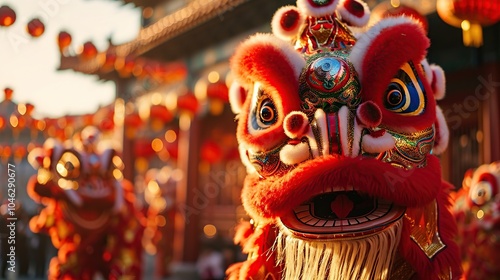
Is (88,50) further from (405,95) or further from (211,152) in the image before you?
(405,95)

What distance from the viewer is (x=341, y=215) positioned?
1818mm

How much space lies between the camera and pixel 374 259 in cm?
181

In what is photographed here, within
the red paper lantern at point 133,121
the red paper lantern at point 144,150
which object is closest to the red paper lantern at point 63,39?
the red paper lantern at point 133,121

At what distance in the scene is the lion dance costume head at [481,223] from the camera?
3.17 meters

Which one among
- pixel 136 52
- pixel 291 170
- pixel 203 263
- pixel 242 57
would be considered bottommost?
pixel 203 263

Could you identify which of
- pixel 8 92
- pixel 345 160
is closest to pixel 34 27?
pixel 8 92

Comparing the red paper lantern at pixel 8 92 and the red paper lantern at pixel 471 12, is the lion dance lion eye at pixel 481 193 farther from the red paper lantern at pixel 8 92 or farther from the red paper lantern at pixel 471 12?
the red paper lantern at pixel 8 92

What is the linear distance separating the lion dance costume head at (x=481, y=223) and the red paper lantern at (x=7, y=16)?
8.01 ft

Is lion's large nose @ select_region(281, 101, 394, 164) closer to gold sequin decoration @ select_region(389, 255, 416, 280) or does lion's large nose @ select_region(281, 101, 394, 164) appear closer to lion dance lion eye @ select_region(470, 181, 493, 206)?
gold sequin decoration @ select_region(389, 255, 416, 280)

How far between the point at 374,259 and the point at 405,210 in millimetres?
176

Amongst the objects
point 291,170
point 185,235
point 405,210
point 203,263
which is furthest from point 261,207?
point 185,235

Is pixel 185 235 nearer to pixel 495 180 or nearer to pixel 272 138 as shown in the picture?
pixel 495 180

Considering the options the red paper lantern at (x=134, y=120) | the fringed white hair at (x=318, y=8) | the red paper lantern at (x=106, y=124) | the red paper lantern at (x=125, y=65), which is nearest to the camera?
the fringed white hair at (x=318, y=8)

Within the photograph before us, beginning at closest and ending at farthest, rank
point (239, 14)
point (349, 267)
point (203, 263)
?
1. point (349, 267)
2. point (239, 14)
3. point (203, 263)
